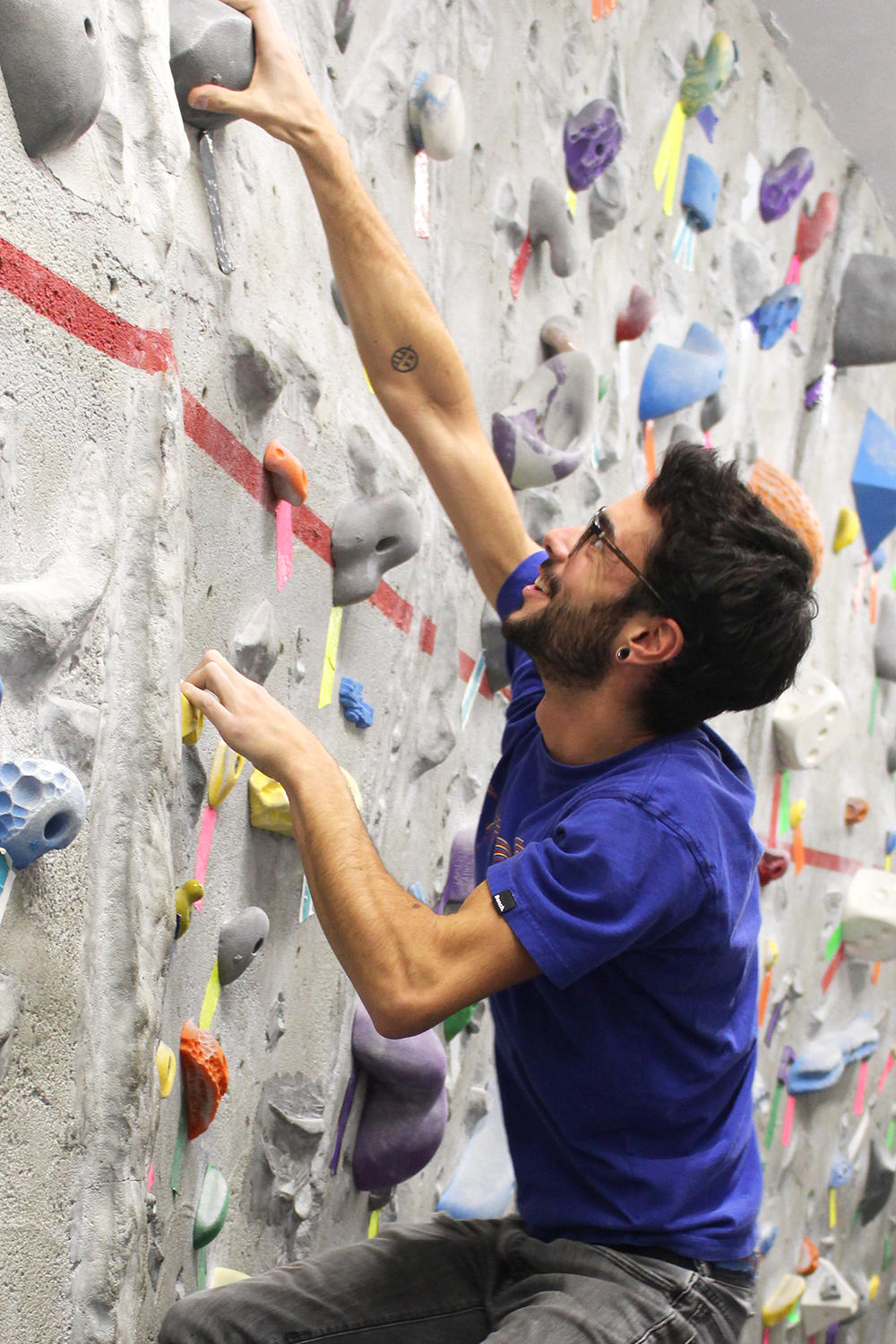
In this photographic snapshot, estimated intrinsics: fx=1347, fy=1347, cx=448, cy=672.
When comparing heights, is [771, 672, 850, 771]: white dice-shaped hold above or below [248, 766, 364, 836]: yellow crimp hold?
above

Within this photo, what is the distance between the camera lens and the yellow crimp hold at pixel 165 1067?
1358 mm

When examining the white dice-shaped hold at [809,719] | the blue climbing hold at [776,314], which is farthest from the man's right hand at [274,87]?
the white dice-shaped hold at [809,719]

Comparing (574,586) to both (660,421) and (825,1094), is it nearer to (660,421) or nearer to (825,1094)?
(660,421)

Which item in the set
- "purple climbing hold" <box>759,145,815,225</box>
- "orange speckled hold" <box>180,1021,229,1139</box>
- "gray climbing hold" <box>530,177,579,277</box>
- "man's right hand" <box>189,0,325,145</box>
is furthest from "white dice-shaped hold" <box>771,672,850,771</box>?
"man's right hand" <box>189,0,325,145</box>

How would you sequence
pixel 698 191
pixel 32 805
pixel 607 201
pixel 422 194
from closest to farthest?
pixel 32 805
pixel 422 194
pixel 607 201
pixel 698 191

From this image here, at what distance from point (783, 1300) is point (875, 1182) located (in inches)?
38.3

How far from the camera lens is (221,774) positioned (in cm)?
152

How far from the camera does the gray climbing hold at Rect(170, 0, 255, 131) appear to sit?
1310 millimetres

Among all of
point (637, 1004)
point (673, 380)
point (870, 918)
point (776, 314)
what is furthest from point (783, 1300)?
point (637, 1004)

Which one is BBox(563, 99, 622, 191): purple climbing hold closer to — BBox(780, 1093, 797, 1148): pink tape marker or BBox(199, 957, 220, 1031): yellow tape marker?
BBox(199, 957, 220, 1031): yellow tape marker

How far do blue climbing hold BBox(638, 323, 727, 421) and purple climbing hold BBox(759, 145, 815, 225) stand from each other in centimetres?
79

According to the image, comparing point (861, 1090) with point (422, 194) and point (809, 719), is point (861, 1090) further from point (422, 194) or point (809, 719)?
point (422, 194)

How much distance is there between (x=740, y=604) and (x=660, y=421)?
1744 mm

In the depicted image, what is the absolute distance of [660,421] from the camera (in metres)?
3.02
